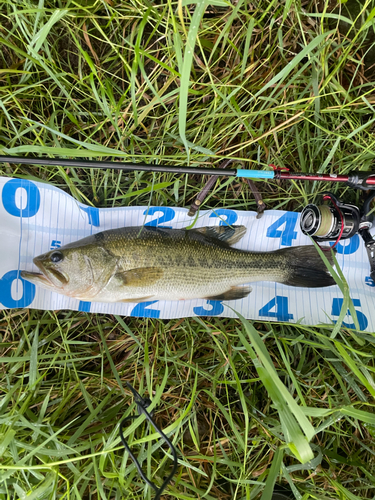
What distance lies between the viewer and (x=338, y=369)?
2.05 meters

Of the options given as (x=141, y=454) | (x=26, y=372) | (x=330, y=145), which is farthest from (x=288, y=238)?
(x=26, y=372)

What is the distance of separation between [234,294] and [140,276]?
64 centimetres

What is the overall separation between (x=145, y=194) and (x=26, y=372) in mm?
→ 1386

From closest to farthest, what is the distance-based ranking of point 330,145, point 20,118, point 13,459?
1. point 13,459
2. point 20,118
3. point 330,145

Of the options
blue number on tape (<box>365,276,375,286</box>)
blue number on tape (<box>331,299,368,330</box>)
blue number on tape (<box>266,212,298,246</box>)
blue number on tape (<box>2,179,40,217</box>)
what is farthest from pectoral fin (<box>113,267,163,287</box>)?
blue number on tape (<box>365,276,375,286</box>)

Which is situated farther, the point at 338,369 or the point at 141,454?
the point at 338,369

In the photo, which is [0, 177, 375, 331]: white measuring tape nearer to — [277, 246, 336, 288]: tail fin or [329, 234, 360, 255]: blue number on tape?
[329, 234, 360, 255]: blue number on tape

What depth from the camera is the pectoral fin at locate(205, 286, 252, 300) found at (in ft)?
6.89

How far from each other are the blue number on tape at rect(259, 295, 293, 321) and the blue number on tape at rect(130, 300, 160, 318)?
732 mm

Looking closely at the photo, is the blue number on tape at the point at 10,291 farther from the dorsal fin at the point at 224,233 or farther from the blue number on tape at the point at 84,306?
the dorsal fin at the point at 224,233

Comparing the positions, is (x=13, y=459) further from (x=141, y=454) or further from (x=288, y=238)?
(x=288, y=238)

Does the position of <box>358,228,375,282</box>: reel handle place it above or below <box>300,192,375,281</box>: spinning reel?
below

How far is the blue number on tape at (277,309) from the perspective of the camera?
7.24 feet

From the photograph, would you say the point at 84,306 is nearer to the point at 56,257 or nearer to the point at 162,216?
the point at 56,257
